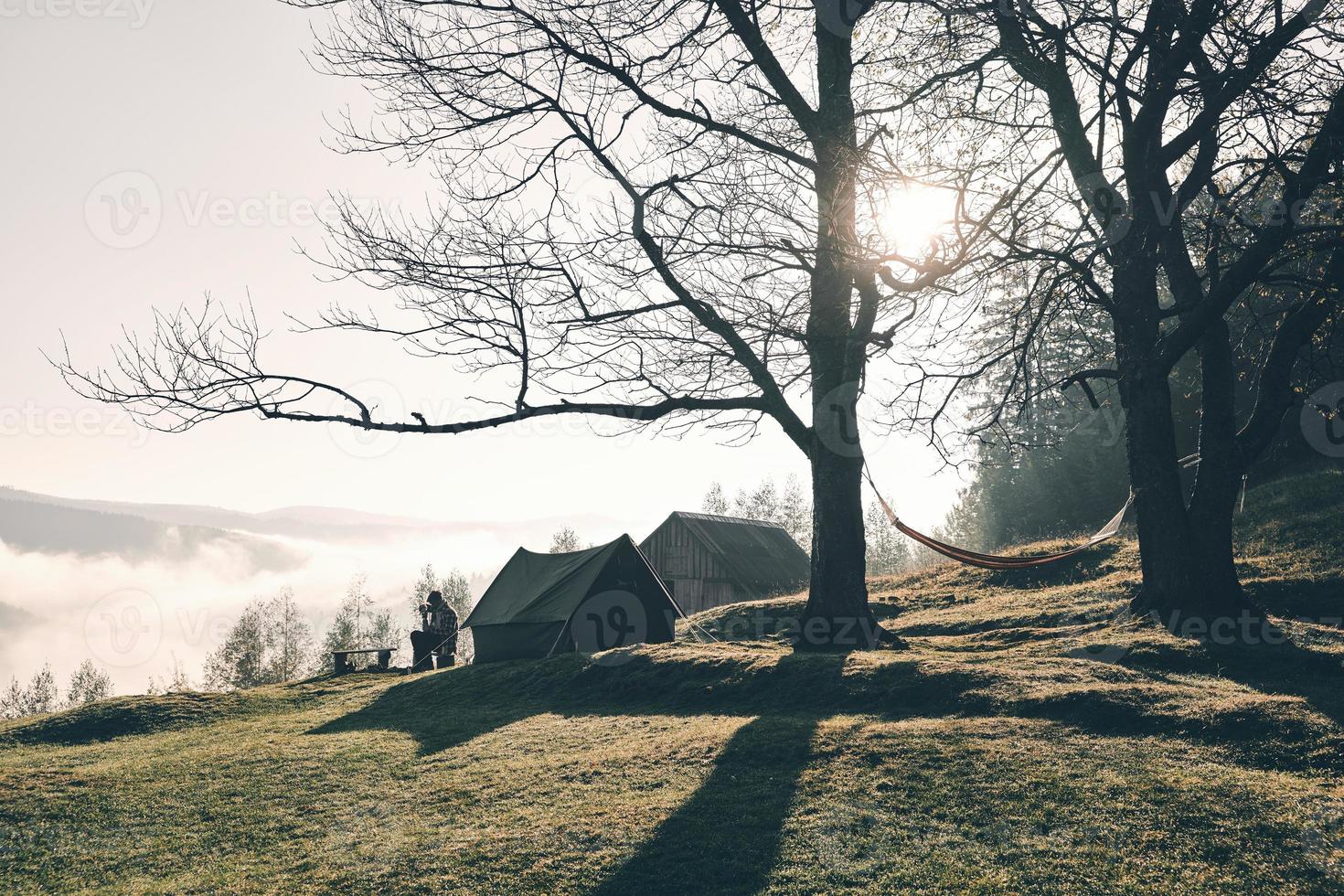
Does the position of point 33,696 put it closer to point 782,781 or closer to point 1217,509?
point 782,781

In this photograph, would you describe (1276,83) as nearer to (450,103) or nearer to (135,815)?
(450,103)

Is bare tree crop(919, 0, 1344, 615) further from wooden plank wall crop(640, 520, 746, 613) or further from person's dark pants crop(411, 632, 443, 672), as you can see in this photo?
wooden plank wall crop(640, 520, 746, 613)

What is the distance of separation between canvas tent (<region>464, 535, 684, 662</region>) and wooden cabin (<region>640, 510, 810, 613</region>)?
1790 centimetres

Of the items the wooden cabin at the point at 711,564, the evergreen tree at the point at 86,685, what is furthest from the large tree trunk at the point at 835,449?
the evergreen tree at the point at 86,685

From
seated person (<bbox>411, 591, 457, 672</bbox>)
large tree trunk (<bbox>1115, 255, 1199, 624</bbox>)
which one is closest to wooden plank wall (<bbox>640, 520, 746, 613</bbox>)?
seated person (<bbox>411, 591, 457, 672</bbox>)

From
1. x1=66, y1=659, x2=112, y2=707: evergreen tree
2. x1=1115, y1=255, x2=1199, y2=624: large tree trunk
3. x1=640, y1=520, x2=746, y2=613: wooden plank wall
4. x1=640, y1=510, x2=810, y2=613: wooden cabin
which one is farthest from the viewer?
x1=66, y1=659, x2=112, y2=707: evergreen tree

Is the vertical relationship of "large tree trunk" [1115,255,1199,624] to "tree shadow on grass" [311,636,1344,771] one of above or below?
above

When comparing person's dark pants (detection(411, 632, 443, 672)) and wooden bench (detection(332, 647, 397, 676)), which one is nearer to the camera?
wooden bench (detection(332, 647, 397, 676))

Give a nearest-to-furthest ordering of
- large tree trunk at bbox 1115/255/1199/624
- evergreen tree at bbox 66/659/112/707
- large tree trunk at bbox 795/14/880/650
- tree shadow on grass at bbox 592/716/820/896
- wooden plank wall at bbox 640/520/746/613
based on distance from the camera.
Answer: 1. tree shadow on grass at bbox 592/716/820/896
2. large tree trunk at bbox 1115/255/1199/624
3. large tree trunk at bbox 795/14/880/650
4. wooden plank wall at bbox 640/520/746/613
5. evergreen tree at bbox 66/659/112/707

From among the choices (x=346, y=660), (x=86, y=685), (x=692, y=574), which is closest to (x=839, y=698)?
(x=346, y=660)

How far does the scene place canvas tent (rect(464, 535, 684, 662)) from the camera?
1800 centimetres

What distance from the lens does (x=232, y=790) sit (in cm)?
852

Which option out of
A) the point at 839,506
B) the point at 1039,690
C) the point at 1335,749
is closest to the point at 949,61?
the point at 839,506

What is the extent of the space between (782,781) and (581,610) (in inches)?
458
